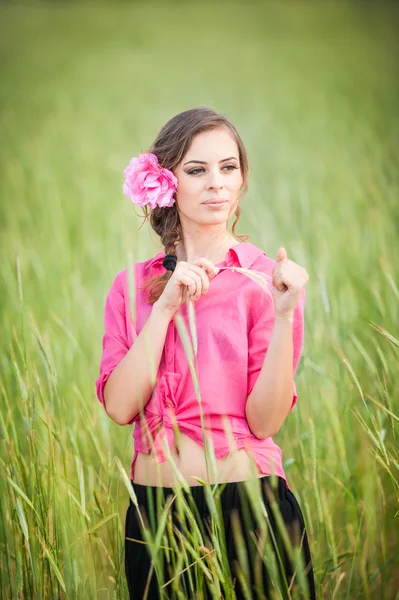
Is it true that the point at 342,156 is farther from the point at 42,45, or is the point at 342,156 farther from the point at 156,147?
the point at 156,147

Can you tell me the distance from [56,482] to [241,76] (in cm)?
543

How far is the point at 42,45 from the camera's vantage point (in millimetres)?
5246

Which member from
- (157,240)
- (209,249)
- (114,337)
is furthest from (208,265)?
(157,240)

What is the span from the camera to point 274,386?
1.15 meters

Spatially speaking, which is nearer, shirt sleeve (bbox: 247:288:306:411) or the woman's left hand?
the woman's left hand

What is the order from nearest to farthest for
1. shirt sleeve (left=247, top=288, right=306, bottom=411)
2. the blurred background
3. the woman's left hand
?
the woman's left hand
shirt sleeve (left=247, top=288, right=306, bottom=411)
the blurred background

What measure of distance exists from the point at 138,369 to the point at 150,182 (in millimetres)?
335

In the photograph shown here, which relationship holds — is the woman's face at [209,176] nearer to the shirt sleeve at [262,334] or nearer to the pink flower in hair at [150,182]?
the pink flower in hair at [150,182]

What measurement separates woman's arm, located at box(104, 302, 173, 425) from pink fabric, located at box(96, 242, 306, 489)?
3 cm

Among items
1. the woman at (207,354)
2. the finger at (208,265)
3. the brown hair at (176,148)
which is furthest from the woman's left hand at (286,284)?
the brown hair at (176,148)

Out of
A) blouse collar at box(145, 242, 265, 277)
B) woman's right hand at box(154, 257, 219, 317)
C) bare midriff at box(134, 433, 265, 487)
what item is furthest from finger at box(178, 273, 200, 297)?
bare midriff at box(134, 433, 265, 487)

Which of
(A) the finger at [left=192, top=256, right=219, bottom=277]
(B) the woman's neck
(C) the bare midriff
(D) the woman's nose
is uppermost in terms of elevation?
(D) the woman's nose

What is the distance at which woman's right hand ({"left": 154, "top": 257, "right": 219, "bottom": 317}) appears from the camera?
1.13m

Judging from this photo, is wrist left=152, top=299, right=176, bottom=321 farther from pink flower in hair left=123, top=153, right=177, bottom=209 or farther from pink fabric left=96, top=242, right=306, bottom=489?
pink flower in hair left=123, top=153, right=177, bottom=209
